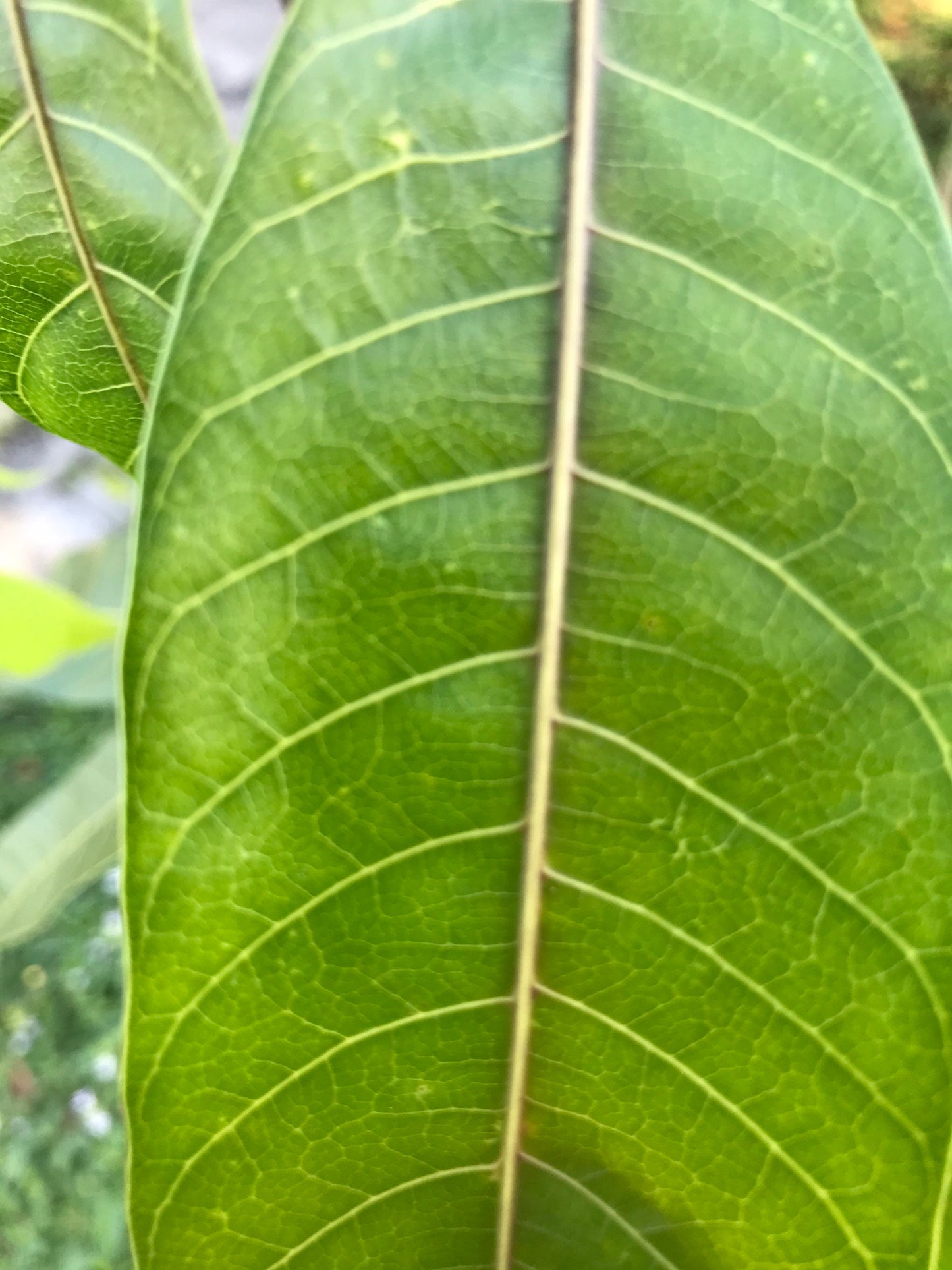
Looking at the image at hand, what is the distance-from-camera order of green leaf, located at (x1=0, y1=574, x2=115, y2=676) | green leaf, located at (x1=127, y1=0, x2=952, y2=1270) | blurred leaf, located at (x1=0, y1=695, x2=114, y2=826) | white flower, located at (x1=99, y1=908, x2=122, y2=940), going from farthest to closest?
blurred leaf, located at (x1=0, y1=695, x2=114, y2=826)
white flower, located at (x1=99, y1=908, x2=122, y2=940)
green leaf, located at (x1=0, y1=574, x2=115, y2=676)
green leaf, located at (x1=127, y1=0, x2=952, y2=1270)

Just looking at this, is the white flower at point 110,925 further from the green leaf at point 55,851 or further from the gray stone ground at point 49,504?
the green leaf at point 55,851

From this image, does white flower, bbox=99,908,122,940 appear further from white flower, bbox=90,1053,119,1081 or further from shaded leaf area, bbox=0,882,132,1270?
white flower, bbox=90,1053,119,1081

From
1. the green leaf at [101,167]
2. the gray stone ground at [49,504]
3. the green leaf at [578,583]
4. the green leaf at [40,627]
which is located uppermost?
the green leaf at [101,167]

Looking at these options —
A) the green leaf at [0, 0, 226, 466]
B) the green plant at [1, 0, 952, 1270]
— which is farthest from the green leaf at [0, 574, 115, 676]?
the green plant at [1, 0, 952, 1270]

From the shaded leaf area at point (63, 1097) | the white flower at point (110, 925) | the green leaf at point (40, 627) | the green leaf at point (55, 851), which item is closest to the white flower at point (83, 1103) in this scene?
the shaded leaf area at point (63, 1097)

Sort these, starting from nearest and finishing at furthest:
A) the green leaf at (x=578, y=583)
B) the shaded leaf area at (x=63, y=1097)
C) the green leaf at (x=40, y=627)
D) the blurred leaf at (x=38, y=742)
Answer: the green leaf at (x=578, y=583)
the green leaf at (x=40, y=627)
the shaded leaf area at (x=63, y=1097)
the blurred leaf at (x=38, y=742)

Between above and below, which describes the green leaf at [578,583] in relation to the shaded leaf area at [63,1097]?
above
